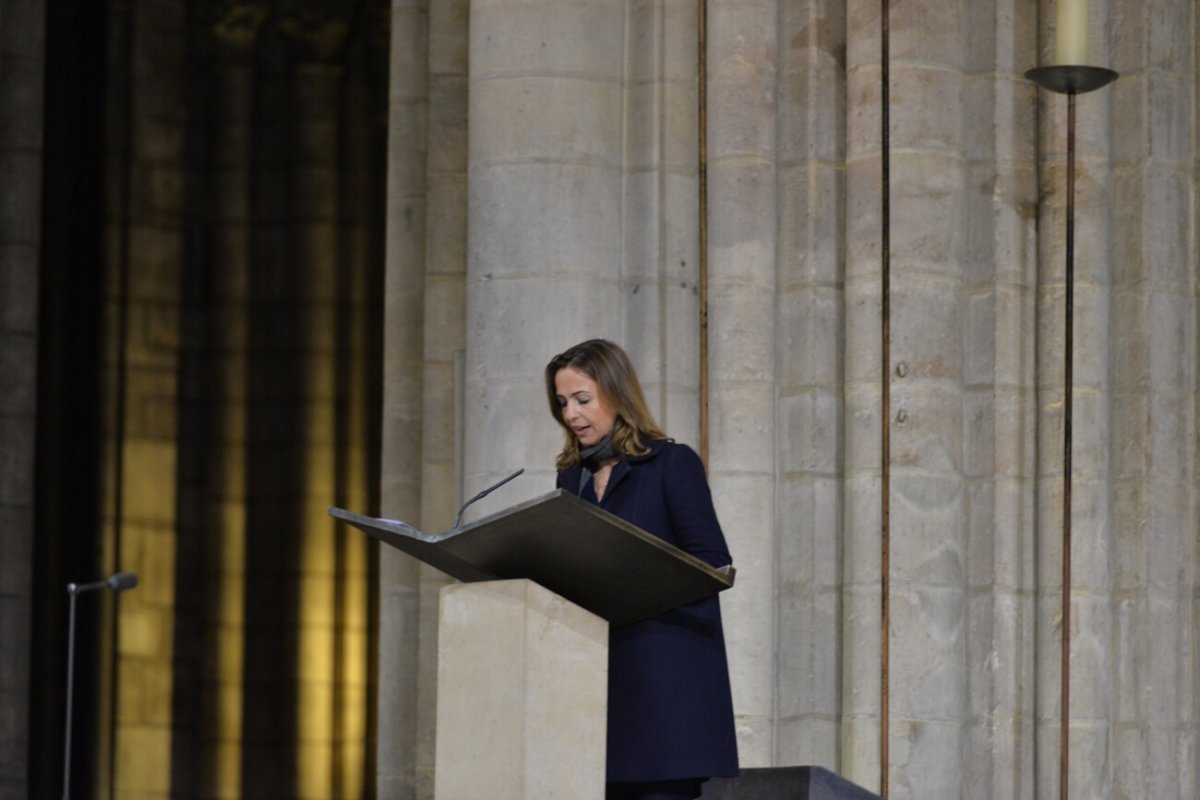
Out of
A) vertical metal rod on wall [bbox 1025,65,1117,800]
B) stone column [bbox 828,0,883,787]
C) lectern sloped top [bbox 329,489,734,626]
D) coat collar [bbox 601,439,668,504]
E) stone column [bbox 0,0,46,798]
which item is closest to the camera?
lectern sloped top [bbox 329,489,734,626]

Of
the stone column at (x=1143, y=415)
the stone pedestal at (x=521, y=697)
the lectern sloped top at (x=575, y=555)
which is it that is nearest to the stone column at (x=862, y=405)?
the stone column at (x=1143, y=415)

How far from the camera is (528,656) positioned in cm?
355

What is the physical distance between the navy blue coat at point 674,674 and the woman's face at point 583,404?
117 millimetres

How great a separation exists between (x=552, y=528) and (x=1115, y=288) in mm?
2577

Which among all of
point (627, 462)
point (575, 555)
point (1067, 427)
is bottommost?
point (575, 555)

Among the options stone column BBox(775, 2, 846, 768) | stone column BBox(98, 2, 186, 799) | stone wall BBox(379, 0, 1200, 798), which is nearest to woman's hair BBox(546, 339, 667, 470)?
stone wall BBox(379, 0, 1200, 798)

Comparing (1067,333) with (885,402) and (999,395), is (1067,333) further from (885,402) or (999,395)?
(885,402)

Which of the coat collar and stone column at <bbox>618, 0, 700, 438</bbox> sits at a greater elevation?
stone column at <bbox>618, 0, 700, 438</bbox>

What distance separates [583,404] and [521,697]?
54cm

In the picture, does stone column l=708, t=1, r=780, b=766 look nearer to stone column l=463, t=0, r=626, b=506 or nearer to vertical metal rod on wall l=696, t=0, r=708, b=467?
→ vertical metal rod on wall l=696, t=0, r=708, b=467

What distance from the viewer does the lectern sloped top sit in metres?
3.40

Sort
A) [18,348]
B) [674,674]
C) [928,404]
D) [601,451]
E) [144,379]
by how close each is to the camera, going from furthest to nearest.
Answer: [144,379] < [18,348] < [928,404] < [601,451] < [674,674]

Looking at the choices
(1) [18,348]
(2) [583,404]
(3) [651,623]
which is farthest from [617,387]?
(1) [18,348]

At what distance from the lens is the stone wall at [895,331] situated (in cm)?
543
